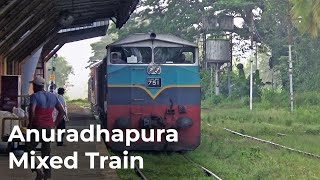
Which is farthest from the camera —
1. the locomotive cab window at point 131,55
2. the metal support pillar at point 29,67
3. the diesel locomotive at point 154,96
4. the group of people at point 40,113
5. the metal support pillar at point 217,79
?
the metal support pillar at point 217,79

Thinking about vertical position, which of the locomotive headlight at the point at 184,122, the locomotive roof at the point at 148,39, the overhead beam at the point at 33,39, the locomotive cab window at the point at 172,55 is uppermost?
the overhead beam at the point at 33,39

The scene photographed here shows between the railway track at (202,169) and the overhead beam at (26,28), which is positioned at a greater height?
the overhead beam at (26,28)

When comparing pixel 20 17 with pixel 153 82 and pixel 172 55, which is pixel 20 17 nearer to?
pixel 172 55

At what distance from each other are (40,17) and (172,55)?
6769 millimetres

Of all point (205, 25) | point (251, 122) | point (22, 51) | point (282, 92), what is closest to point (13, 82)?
point (22, 51)

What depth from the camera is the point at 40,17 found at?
2334 cm

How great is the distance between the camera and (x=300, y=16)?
135ft

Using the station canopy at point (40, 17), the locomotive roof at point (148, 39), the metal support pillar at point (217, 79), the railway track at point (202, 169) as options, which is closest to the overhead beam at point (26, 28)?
the station canopy at point (40, 17)

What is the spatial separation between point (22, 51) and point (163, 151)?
10.8m

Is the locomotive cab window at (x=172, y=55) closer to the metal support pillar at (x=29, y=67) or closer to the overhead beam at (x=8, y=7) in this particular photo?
the overhead beam at (x=8, y=7)

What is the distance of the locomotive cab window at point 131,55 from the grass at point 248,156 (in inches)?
96.3

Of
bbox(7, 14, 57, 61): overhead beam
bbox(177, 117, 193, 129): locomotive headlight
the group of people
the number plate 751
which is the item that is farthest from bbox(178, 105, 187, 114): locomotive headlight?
bbox(7, 14, 57, 61): overhead beam

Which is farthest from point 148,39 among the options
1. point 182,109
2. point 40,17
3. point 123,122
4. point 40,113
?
point 40,113

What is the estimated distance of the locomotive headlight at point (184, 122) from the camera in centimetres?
1735
